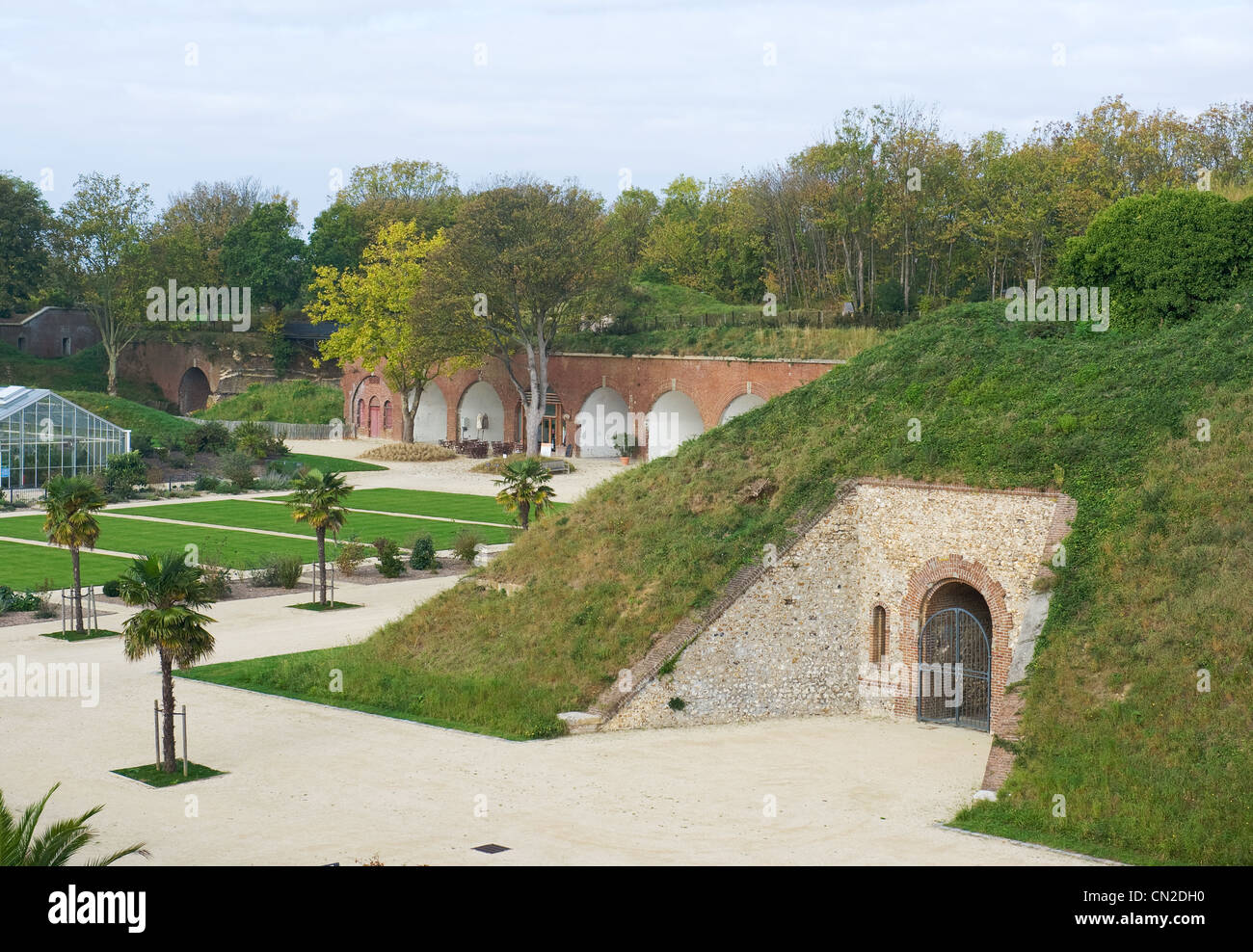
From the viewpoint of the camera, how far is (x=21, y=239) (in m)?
93.8

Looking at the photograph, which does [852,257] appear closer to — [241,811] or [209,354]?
[209,354]

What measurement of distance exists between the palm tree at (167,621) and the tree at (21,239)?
255 feet

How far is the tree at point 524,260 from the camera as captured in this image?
2608 inches

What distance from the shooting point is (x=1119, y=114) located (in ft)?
200

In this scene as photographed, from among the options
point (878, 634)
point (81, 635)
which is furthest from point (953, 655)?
point (81, 635)

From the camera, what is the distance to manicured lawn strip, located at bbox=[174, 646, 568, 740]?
2447 centimetres

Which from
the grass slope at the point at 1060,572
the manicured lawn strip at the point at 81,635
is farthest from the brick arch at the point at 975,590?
the manicured lawn strip at the point at 81,635

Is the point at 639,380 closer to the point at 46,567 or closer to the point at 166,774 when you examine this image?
the point at 46,567

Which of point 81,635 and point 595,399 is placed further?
point 595,399

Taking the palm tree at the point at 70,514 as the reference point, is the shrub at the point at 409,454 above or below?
above

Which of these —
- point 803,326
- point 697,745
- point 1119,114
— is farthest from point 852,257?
point 697,745

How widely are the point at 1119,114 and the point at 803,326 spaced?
1696 cm

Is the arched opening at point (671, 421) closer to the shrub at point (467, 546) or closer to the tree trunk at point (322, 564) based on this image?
the shrub at point (467, 546)

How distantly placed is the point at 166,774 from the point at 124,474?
38633 millimetres
